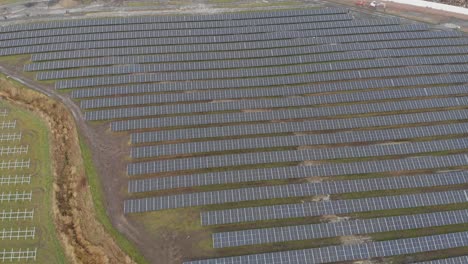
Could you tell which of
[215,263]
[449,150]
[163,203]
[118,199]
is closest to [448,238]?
[449,150]

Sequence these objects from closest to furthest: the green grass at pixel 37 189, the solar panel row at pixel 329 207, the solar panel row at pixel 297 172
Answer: the green grass at pixel 37 189, the solar panel row at pixel 329 207, the solar panel row at pixel 297 172

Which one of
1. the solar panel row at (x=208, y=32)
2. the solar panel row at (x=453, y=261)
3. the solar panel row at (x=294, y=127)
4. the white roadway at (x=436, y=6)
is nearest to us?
the solar panel row at (x=453, y=261)

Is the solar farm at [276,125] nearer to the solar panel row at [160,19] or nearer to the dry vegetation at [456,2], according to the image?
the solar panel row at [160,19]

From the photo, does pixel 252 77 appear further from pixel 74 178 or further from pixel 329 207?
pixel 74 178

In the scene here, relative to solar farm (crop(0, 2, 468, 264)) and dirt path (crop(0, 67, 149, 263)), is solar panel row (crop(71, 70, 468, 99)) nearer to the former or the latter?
solar farm (crop(0, 2, 468, 264))

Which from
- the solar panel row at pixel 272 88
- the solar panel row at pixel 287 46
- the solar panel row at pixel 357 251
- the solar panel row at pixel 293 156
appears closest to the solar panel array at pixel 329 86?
the solar panel row at pixel 272 88

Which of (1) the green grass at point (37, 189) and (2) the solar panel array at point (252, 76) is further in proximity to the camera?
(2) the solar panel array at point (252, 76)

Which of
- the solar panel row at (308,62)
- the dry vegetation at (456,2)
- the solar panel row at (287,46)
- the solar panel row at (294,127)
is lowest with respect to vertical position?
the solar panel row at (294,127)
